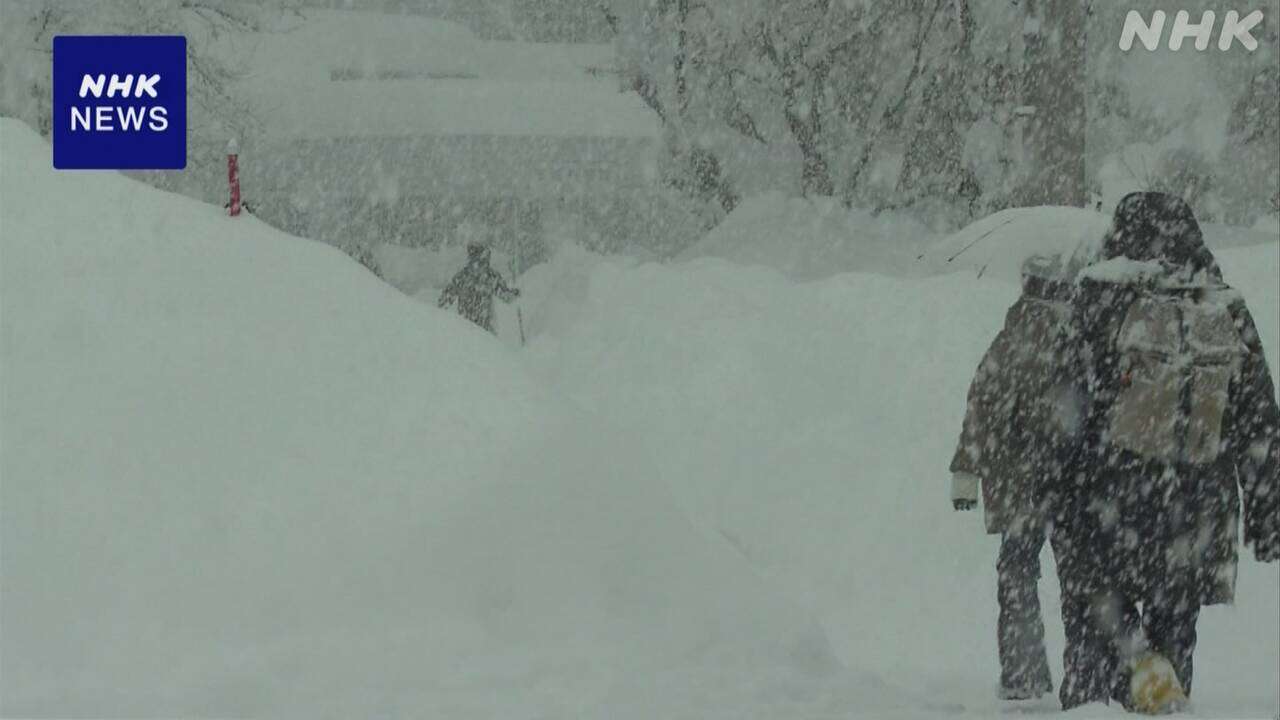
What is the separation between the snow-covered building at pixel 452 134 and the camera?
91.8ft

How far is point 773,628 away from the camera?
7270mm

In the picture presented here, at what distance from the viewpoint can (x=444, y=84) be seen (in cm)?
2964

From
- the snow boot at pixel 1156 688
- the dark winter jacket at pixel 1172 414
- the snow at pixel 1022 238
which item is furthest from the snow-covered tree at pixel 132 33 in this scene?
the snow boot at pixel 1156 688

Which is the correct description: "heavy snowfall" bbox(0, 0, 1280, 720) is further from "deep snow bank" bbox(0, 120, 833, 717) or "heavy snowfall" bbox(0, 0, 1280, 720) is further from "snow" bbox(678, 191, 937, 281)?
"snow" bbox(678, 191, 937, 281)

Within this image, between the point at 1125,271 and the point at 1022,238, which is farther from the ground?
the point at 1022,238

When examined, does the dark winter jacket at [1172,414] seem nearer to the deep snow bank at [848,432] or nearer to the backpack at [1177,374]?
the backpack at [1177,374]

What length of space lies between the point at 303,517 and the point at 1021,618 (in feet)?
8.82

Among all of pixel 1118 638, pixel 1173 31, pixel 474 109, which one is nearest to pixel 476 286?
pixel 474 109

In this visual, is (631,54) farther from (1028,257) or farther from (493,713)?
(493,713)

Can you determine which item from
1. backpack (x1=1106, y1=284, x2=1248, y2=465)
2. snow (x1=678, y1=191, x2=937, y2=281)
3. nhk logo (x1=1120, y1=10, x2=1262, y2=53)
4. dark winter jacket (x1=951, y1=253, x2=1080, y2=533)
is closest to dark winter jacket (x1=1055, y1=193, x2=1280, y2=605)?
backpack (x1=1106, y1=284, x2=1248, y2=465)

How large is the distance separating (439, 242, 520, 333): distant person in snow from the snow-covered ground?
341 inches

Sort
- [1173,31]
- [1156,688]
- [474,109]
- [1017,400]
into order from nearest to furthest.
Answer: [1156,688], [1017,400], [1173,31], [474,109]

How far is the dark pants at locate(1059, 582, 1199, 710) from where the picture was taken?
5.79 metres

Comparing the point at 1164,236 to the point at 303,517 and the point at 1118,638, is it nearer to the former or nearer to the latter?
the point at 1118,638
